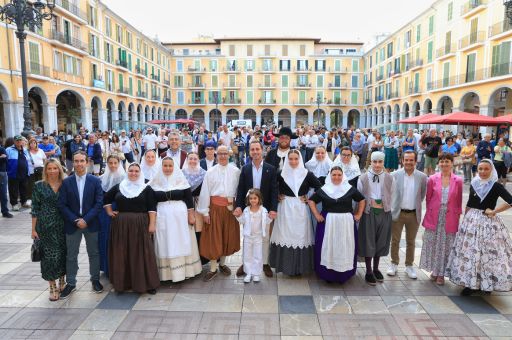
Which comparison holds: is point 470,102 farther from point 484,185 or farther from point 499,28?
point 484,185

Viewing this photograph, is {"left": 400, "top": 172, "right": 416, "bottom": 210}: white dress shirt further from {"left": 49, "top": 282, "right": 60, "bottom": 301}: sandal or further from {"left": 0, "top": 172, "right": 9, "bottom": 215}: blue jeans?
{"left": 0, "top": 172, "right": 9, "bottom": 215}: blue jeans

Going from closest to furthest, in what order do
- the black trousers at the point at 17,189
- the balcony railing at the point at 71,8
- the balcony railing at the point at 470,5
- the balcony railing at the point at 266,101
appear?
the black trousers at the point at 17,189 < the balcony railing at the point at 470,5 < the balcony railing at the point at 71,8 < the balcony railing at the point at 266,101

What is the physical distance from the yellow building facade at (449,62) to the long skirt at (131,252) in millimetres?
23107

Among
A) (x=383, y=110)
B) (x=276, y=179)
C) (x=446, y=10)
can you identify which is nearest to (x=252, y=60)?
(x=383, y=110)

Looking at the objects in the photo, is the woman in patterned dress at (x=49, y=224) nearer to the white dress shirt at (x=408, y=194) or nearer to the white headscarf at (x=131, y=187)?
the white headscarf at (x=131, y=187)

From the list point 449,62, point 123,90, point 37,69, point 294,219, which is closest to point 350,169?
point 294,219

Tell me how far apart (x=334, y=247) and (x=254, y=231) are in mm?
1037

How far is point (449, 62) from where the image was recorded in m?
26.9

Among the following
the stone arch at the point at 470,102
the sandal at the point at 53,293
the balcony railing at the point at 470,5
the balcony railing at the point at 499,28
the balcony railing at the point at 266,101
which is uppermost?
the balcony railing at the point at 470,5

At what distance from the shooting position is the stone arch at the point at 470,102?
25413mm

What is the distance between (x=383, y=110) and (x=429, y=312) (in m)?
41.5

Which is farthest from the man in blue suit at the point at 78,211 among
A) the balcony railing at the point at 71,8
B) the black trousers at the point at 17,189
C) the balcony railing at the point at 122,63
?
the balcony railing at the point at 122,63

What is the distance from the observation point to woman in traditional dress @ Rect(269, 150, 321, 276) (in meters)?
4.68

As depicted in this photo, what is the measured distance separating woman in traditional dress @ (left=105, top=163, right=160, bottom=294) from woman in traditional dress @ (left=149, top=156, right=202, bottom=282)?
0.14 meters
